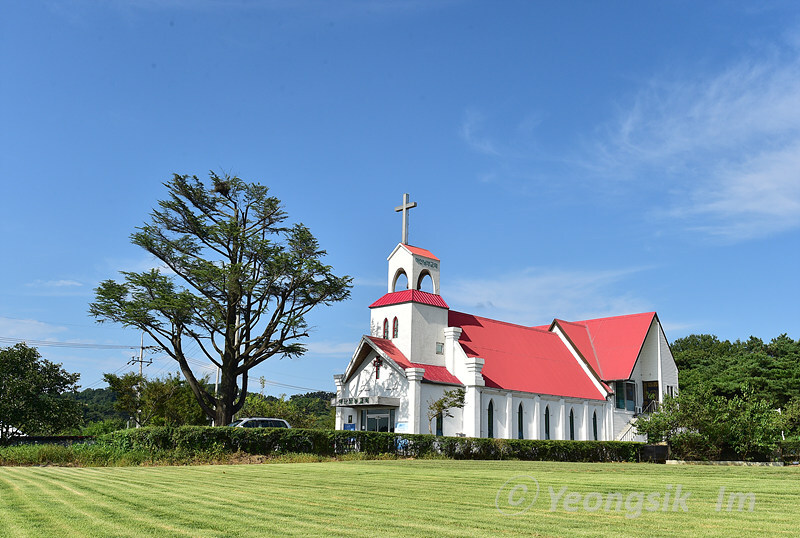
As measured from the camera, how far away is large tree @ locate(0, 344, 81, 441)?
4169 cm

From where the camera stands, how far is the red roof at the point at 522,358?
143 ft

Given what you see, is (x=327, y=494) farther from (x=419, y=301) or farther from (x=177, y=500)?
(x=419, y=301)

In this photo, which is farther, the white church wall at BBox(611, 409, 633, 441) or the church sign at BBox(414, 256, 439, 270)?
the white church wall at BBox(611, 409, 633, 441)

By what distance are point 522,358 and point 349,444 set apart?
19.0 meters

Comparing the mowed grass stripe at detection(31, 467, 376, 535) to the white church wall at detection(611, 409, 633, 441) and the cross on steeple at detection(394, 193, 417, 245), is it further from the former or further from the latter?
the white church wall at detection(611, 409, 633, 441)

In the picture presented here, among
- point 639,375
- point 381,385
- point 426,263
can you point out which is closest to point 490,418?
point 381,385

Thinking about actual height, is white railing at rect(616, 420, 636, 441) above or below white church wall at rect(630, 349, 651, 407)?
below

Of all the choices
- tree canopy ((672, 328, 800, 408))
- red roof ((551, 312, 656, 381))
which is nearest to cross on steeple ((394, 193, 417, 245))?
red roof ((551, 312, 656, 381))

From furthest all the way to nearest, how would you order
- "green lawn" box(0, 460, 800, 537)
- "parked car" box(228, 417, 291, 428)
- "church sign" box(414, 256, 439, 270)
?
"church sign" box(414, 256, 439, 270) < "parked car" box(228, 417, 291, 428) < "green lawn" box(0, 460, 800, 537)

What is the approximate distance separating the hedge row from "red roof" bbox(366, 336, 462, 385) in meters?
6.52

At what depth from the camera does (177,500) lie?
38.3 ft

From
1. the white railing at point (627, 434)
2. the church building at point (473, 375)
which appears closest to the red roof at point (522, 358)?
the church building at point (473, 375)

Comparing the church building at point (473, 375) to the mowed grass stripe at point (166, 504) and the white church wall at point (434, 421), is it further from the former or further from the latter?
the mowed grass stripe at point (166, 504)

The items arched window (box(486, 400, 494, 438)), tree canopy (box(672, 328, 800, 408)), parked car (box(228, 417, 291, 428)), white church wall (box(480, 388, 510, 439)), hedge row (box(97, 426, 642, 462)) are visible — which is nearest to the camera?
hedge row (box(97, 426, 642, 462))
